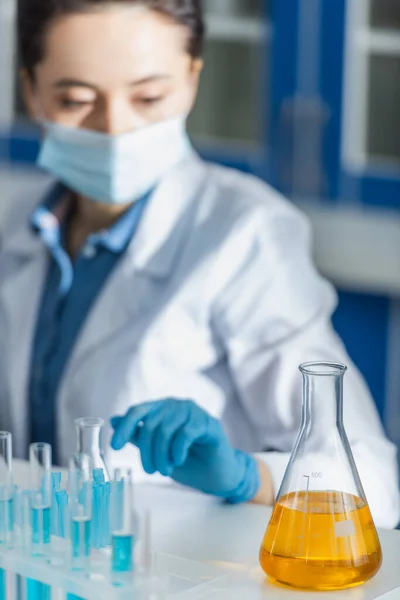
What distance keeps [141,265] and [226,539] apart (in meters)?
0.63

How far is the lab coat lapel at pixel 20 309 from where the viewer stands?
1727 millimetres

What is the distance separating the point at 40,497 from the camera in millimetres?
1031

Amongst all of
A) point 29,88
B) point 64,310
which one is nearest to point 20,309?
point 64,310

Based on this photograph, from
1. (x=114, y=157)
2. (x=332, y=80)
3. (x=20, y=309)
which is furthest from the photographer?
(x=332, y=80)

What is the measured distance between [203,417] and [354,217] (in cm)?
204

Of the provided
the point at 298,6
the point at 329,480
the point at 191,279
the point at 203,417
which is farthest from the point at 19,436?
the point at 298,6

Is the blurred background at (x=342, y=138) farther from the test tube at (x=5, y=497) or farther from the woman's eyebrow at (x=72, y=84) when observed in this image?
the test tube at (x=5, y=497)

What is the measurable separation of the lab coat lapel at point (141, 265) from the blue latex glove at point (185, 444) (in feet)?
1.48

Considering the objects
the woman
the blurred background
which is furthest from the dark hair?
the blurred background

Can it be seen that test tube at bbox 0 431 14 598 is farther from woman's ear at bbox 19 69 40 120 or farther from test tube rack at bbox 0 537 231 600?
woman's ear at bbox 19 69 40 120

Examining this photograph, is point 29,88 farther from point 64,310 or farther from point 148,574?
point 148,574

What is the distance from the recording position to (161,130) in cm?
168

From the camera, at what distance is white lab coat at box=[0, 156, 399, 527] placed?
5.10 feet

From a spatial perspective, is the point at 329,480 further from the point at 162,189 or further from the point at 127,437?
the point at 162,189
